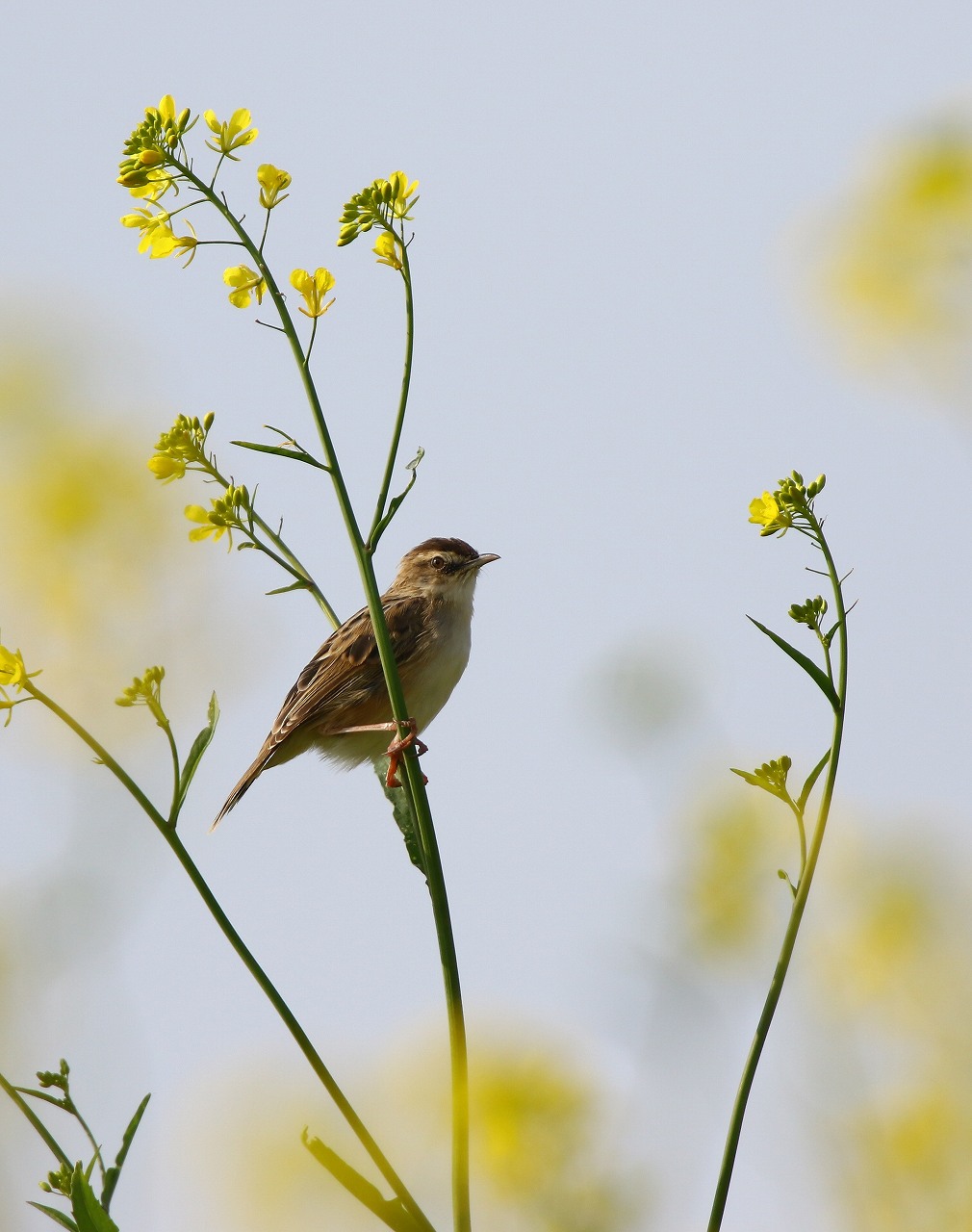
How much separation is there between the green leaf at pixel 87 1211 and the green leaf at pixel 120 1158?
13 centimetres

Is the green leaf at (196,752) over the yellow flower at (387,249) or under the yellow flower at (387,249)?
under

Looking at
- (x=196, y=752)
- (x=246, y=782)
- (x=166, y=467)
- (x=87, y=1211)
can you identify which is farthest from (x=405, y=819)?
(x=246, y=782)

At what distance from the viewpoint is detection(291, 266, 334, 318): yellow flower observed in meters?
2.50

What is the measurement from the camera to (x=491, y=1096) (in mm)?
3602

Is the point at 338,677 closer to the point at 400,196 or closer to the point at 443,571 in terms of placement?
the point at 443,571

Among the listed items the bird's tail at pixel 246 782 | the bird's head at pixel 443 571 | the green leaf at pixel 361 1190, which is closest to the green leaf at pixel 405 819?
the green leaf at pixel 361 1190

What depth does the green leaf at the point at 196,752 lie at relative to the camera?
7.41 ft

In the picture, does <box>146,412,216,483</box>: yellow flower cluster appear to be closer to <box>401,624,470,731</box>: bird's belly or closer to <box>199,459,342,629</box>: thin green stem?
<box>199,459,342,629</box>: thin green stem

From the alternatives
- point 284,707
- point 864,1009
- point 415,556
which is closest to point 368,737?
point 284,707

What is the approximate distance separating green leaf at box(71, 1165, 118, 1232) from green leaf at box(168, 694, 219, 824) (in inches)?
21.4

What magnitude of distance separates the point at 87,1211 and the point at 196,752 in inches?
27.8

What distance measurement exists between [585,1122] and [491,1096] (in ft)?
1.04

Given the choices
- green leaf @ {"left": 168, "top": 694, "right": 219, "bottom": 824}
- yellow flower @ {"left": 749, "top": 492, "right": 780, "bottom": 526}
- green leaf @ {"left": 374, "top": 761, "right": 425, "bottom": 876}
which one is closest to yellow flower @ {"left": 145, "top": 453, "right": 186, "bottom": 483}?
green leaf @ {"left": 168, "top": 694, "right": 219, "bottom": 824}

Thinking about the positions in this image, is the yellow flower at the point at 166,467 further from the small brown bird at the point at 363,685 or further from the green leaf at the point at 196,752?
the small brown bird at the point at 363,685
